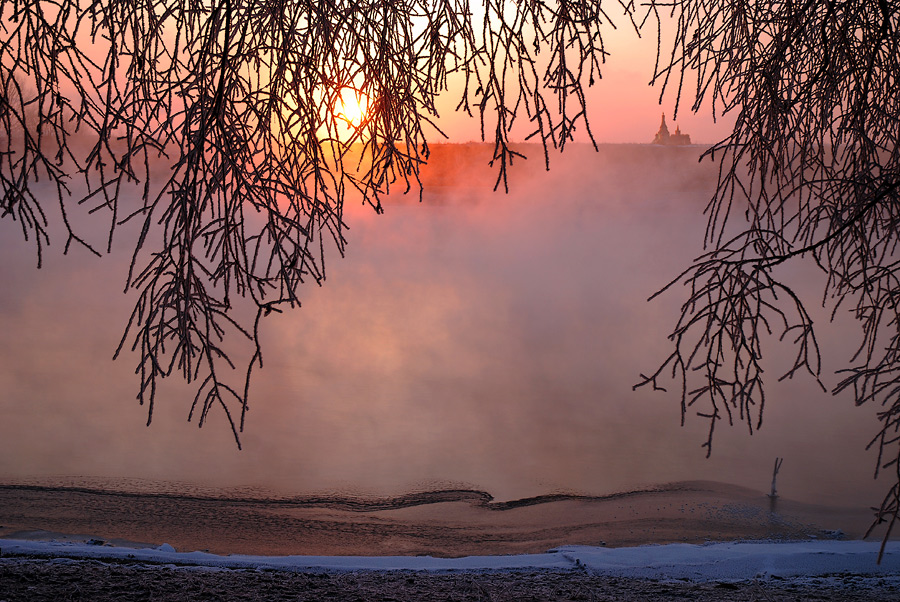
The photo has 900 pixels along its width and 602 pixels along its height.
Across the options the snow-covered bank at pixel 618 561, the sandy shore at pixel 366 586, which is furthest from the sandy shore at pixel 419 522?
the sandy shore at pixel 366 586

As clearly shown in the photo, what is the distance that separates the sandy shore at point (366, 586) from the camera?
94.7 inches

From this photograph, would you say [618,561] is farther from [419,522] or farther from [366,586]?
[419,522]

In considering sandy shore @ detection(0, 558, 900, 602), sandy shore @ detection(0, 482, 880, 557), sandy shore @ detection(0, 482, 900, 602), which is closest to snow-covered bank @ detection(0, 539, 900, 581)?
sandy shore @ detection(0, 482, 900, 602)

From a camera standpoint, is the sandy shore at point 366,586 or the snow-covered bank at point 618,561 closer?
the sandy shore at point 366,586

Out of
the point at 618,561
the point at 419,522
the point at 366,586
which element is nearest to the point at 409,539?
the point at 419,522

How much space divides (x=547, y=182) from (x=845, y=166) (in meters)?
33.2

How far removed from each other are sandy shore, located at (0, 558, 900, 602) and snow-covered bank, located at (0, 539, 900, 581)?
15 centimetres

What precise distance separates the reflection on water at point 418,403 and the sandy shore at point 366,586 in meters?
2.34

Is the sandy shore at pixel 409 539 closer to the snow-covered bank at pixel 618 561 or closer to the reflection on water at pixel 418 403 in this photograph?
the snow-covered bank at pixel 618 561

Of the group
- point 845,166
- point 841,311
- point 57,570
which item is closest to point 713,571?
point 845,166

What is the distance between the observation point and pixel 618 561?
3303 millimetres

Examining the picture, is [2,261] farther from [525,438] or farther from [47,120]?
[47,120]

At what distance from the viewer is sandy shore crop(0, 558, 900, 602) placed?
240 centimetres

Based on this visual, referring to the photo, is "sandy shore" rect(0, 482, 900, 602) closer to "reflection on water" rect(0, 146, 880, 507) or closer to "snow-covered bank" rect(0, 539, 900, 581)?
"snow-covered bank" rect(0, 539, 900, 581)
